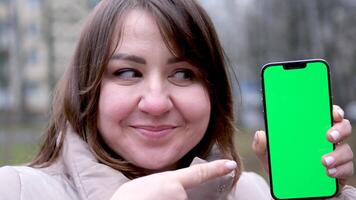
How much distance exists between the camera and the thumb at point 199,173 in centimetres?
100

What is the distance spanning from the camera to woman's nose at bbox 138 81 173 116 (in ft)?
3.97

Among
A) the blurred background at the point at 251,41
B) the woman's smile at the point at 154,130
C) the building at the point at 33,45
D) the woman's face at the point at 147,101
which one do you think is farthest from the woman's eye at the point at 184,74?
the blurred background at the point at 251,41

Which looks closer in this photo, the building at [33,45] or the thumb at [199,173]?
the thumb at [199,173]

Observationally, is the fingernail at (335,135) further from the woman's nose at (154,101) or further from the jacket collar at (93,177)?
the woman's nose at (154,101)

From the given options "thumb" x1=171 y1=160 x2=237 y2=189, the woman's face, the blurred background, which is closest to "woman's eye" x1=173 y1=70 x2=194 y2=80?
the woman's face

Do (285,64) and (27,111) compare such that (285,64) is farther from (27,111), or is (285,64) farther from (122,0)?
(27,111)

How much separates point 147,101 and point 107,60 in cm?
16

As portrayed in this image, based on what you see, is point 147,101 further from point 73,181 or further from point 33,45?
point 33,45

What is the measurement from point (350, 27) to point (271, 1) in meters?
2.37

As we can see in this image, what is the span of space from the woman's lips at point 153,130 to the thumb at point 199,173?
0.80ft

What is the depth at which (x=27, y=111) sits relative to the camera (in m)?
18.2

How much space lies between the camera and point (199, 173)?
3.33ft

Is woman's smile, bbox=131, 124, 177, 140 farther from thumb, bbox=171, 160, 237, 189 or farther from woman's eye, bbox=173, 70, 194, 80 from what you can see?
thumb, bbox=171, 160, 237, 189

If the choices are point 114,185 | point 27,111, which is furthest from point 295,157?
point 27,111
